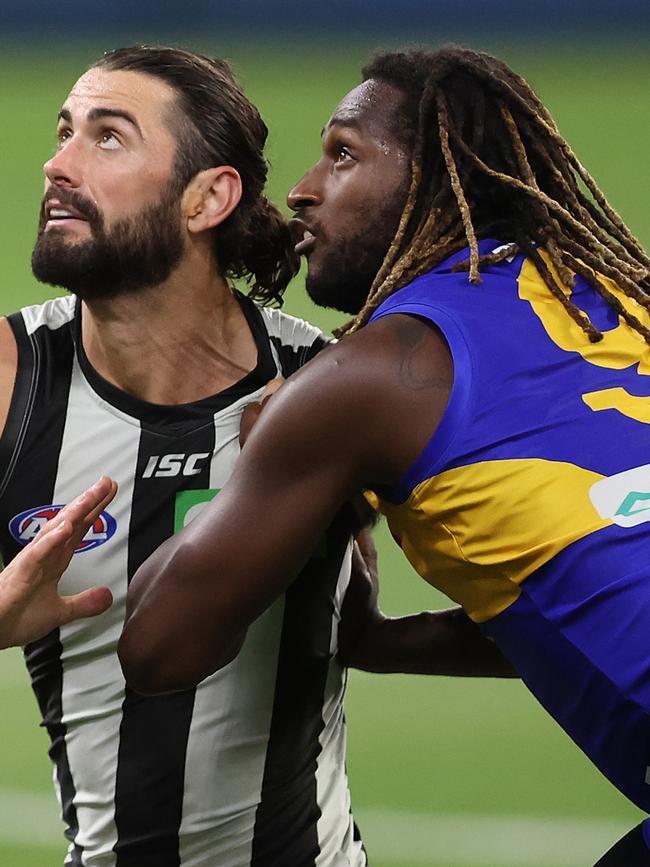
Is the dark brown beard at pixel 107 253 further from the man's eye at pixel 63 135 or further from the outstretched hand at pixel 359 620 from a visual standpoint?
the outstretched hand at pixel 359 620

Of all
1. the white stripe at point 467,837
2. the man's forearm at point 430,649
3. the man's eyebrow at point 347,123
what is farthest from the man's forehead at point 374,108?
the white stripe at point 467,837

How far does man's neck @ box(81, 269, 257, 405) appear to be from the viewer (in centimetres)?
240

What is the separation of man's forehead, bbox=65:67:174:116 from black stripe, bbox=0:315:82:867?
382 mm

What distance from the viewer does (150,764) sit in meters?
2.30

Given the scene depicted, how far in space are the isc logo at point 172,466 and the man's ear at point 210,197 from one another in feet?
1.32

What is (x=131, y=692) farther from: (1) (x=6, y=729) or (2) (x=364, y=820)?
(1) (x=6, y=729)

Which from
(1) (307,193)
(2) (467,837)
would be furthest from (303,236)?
(2) (467,837)

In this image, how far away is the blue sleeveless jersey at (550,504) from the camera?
1770 millimetres

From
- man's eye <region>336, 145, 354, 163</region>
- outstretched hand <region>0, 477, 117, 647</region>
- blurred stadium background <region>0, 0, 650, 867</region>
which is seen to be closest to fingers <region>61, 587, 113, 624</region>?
outstretched hand <region>0, 477, 117, 647</region>

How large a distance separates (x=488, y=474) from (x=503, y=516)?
54mm

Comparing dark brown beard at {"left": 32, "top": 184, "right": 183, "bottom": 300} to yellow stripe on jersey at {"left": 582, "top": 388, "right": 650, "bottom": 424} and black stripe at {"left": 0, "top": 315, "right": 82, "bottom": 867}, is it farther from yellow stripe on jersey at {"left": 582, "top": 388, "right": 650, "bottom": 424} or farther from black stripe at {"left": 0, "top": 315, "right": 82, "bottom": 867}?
yellow stripe on jersey at {"left": 582, "top": 388, "right": 650, "bottom": 424}

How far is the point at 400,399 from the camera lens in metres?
1.81

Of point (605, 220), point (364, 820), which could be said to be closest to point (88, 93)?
point (605, 220)

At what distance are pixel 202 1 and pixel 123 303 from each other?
6.21 m
